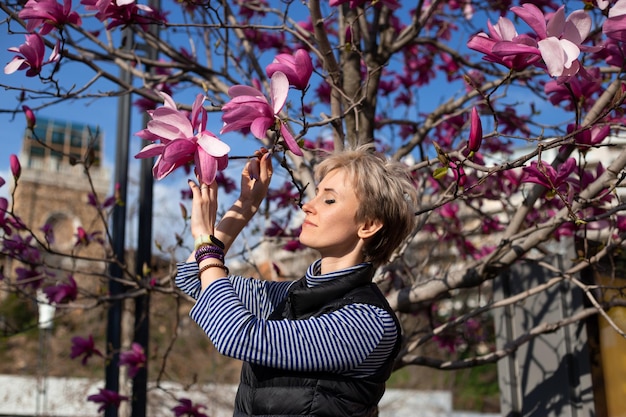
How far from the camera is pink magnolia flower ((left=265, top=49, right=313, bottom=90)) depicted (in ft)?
5.68

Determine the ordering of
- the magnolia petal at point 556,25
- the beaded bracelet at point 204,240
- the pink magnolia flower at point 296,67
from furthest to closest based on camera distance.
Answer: the pink magnolia flower at point 296,67, the magnolia petal at point 556,25, the beaded bracelet at point 204,240

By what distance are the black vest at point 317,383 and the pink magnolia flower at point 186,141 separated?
0.32m

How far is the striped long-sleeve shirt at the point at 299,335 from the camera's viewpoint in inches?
49.6

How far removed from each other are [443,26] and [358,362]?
2.86 meters

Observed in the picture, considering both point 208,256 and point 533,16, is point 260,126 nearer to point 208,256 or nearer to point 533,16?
point 208,256

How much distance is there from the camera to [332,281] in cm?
145

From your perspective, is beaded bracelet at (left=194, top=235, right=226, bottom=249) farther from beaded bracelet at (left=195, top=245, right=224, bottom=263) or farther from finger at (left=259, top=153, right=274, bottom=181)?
finger at (left=259, top=153, right=274, bottom=181)

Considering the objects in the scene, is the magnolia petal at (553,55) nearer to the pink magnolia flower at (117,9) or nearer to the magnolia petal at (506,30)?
the magnolia petal at (506,30)

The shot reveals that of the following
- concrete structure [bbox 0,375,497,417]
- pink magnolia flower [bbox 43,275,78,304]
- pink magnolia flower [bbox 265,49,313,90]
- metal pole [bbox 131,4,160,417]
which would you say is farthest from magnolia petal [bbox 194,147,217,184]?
concrete structure [bbox 0,375,497,417]

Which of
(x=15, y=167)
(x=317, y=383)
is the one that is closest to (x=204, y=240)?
(x=317, y=383)

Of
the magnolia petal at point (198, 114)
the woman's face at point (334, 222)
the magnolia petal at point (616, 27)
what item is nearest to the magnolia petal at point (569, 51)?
the magnolia petal at point (616, 27)

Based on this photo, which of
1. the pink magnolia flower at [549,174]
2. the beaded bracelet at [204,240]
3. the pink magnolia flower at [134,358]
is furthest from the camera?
the pink magnolia flower at [134,358]

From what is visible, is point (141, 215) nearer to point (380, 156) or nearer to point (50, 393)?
point (380, 156)

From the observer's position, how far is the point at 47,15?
7.07 feet
